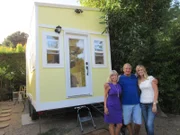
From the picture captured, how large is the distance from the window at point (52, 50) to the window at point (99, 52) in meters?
1.16

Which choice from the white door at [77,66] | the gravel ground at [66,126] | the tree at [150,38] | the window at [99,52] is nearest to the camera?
the gravel ground at [66,126]

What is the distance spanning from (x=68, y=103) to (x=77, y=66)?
1.15 metres

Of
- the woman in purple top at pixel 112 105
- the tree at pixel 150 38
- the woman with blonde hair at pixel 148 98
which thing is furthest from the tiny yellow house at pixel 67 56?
the woman with blonde hair at pixel 148 98

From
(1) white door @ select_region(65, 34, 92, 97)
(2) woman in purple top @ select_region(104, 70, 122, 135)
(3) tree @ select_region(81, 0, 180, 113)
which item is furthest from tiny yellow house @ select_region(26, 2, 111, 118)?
(2) woman in purple top @ select_region(104, 70, 122, 135)

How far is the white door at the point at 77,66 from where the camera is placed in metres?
5.11

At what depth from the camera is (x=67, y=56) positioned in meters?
5.07

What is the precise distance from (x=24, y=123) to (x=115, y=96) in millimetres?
3769

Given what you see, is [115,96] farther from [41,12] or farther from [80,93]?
[41,12]

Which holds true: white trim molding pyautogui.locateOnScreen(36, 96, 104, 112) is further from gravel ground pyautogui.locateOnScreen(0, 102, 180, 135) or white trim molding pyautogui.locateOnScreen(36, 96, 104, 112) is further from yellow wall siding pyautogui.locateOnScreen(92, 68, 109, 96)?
gravel ground pyautogui.locateOnScreen(0, 102, 180, 135)

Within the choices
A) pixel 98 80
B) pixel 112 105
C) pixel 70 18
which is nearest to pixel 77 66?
pixel 98 80

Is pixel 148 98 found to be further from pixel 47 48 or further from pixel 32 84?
pixel 32 84

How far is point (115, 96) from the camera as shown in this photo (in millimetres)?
3201

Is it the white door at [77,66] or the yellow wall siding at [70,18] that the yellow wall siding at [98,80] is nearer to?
the white door at [77,66]

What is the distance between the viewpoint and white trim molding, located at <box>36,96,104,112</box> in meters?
4.51
